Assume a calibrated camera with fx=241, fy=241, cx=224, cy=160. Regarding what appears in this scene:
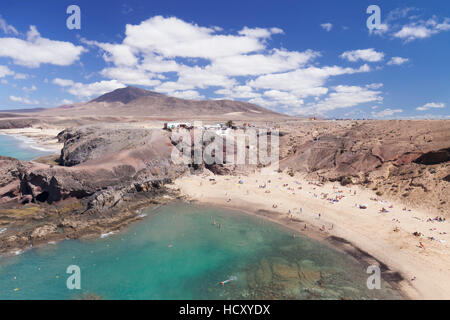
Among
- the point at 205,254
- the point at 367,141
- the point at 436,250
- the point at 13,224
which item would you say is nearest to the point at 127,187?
the point at 13,224

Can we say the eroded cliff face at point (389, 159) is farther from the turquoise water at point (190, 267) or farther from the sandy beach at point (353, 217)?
the turquoise water at point (190, 267)

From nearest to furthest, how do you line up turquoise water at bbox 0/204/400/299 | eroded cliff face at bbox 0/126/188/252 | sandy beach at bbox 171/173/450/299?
turquoise water at bbox 0/204/400/299
sandy beach at bbox 171/173/450/299
eroded cliff face at bbox 0/126/188/252

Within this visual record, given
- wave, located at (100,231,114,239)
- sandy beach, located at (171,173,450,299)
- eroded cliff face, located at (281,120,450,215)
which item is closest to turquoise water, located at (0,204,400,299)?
wave, located at (100,231,114,239)

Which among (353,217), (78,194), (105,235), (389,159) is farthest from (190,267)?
(389,159)

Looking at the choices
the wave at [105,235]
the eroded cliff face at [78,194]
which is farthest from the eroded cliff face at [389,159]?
the wave at [105,235]

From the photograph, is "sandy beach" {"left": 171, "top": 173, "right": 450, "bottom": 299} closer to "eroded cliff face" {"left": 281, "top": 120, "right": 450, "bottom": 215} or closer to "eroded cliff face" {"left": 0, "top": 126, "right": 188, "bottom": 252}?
"eroded cliff face" {"left": 281, "top": 120, "right": 450, "bottom": 215}

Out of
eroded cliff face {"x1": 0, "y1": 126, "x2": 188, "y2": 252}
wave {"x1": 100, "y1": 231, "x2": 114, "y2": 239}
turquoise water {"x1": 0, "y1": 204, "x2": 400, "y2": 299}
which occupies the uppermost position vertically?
eroded cliff face {"x1": 0, "y1": 126, "x2": 188, "y2": 252}
